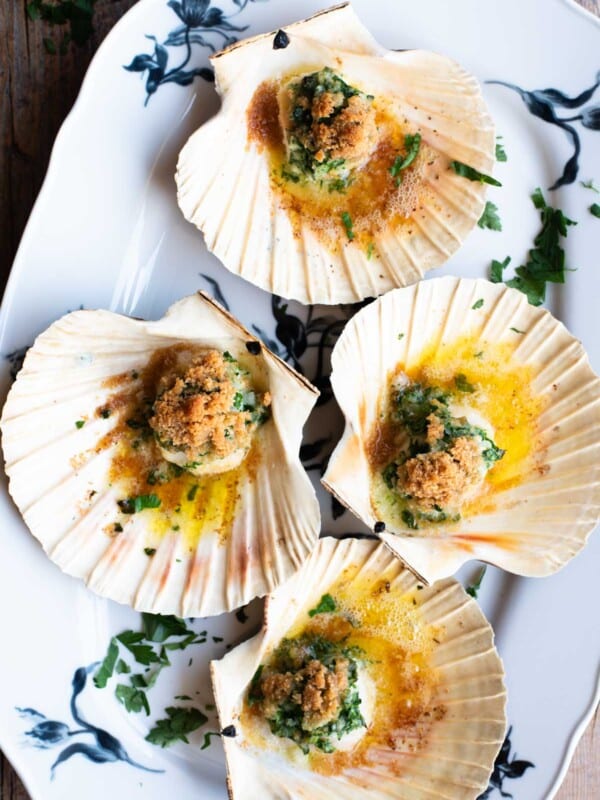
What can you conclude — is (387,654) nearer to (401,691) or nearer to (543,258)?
(401,691)

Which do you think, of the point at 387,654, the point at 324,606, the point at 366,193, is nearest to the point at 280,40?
the point at 366,193

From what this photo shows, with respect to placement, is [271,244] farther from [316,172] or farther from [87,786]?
[87,786]

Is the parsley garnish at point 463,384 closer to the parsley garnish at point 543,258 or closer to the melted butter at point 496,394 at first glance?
the melted butter at point 496,394

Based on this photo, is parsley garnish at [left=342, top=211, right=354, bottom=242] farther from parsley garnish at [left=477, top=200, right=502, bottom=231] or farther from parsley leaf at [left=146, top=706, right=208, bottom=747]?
parsley leaf at [left=146, top=706, right=208, bottom=747]

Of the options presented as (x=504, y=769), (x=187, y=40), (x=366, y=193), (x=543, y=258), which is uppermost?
(x=187, y=40)

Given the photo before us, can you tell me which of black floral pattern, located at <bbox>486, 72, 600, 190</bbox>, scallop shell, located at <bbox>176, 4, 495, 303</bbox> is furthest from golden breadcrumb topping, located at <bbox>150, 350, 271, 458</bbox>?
black floral pattern, located at <bbox>486, 72, 600, 190</bbox>

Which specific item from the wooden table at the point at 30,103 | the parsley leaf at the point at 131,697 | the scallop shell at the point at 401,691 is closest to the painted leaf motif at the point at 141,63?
the wooden table at the point at 30,103

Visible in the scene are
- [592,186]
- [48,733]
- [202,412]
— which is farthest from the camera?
[592,186]
